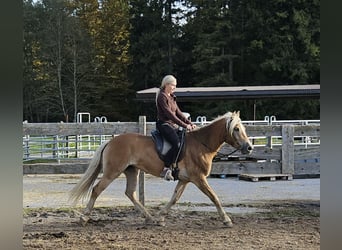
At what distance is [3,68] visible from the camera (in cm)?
121

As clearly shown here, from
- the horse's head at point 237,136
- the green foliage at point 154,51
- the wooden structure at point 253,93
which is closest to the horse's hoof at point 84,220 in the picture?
the horse's head at point 237,136

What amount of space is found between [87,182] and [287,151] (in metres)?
A: 4.20

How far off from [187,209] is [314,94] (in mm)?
10636

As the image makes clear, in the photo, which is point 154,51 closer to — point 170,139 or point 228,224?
point 170,139

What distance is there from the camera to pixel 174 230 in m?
5.17

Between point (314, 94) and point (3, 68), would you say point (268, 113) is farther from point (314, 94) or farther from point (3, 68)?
point (3, 68)

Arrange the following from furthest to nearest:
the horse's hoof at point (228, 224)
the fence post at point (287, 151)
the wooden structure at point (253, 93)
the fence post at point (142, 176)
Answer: the wooden structure at point (253, 93) → the fence post at point (287, 151) → the fence post at point (142, 176) → the horse's hoof at point (228, 224)

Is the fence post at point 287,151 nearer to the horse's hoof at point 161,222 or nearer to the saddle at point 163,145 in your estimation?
the saddle at point 163,145

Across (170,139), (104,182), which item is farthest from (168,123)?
(104,182)

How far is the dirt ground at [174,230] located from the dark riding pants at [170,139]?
720 mm

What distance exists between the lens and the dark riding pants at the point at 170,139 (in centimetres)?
545

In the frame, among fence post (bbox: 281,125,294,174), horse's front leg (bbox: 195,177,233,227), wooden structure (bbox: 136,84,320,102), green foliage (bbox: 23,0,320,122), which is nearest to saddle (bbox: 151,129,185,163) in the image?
horse's front leg (bbox: 195,177,233,227)

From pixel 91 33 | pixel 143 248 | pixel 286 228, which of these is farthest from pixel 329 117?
pixel 91 33

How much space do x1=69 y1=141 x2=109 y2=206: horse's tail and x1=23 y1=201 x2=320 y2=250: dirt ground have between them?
0.31m
